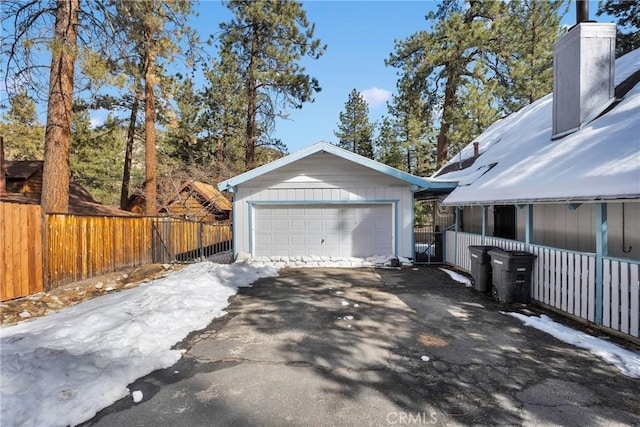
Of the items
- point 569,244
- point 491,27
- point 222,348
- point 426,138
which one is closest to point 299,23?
point 491,27

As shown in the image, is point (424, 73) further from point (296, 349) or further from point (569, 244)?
point (296, 349)

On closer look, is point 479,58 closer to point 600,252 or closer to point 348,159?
point 348,159

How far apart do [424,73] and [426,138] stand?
23.0ft

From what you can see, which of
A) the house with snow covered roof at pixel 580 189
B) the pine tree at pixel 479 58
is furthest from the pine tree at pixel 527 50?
the house with snow covered roof at pixel 580 189

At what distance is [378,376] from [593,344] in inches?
117

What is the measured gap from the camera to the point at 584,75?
6.80 m

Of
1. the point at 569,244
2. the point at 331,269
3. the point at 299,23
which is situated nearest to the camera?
the point at 569,244

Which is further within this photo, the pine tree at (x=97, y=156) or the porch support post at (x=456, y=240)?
the pine tree at (x=97, y=156)

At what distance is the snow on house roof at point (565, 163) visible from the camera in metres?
4.28

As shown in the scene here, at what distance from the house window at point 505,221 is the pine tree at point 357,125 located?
2665cm

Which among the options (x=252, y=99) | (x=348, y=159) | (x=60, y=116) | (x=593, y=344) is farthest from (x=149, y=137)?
(x=593, y=344)

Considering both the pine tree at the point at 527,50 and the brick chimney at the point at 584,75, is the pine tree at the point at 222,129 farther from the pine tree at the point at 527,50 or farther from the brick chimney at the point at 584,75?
the brick chimney at the point at 584,75

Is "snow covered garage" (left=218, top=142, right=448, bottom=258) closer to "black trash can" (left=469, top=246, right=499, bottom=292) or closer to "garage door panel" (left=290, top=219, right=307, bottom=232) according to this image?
"garage door panel" (left=290, top=219, right=307, bottom=232)

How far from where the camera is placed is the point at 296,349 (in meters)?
4.06
